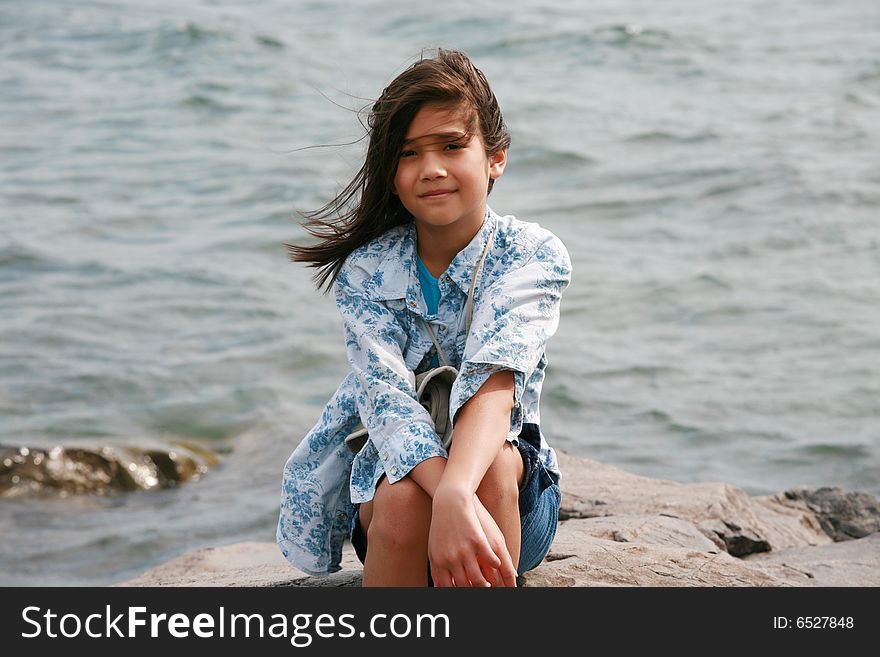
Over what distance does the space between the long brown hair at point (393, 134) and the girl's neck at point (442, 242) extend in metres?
0.10

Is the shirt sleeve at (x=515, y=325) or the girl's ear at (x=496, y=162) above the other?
the girl's ear at (x=496, y=162)

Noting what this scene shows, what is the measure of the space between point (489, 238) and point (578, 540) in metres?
0.92

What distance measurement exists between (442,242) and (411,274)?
0.11m

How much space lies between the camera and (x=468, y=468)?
90.8 inches

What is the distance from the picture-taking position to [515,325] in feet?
8.26

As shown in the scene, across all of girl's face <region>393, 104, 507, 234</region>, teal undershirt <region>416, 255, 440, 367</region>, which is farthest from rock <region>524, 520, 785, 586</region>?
girl's face <region>393, 104, 507, 234</region>

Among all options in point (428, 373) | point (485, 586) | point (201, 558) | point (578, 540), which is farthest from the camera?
point (201, 558)

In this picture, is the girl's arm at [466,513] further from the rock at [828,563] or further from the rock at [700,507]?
the rock at [700,507]

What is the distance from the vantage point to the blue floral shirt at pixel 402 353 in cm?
247

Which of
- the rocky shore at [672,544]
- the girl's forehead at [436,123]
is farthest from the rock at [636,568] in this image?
the girl's forehead at [436,123]

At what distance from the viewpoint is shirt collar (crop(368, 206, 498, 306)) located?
104 inches

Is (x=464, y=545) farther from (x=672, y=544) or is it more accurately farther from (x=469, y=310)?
(x=672, y=544)

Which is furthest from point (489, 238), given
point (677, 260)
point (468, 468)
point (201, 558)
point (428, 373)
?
point (677, 260)

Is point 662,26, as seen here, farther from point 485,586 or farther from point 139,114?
point 485,586
